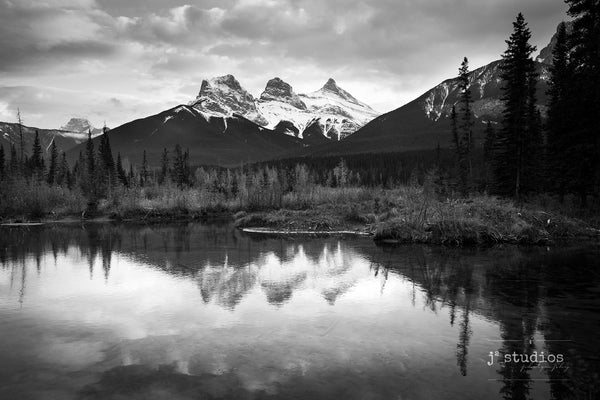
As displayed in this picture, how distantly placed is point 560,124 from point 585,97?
21.9 ft

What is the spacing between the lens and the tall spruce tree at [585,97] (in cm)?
2528

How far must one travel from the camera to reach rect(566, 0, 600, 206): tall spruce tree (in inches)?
995

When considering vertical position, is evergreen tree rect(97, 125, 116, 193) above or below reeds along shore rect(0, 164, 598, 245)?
above

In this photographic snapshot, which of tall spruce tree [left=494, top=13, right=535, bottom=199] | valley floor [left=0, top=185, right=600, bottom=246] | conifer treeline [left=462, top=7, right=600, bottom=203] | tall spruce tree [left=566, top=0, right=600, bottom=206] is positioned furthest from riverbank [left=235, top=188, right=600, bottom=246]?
tall spruce tree [left=494, top=13, right=535, bottom=199]

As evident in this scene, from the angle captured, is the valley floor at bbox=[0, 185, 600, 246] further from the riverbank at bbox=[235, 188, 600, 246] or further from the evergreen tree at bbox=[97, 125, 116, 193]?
the evergreen tree at bbox=[97, 125, 116, 193]

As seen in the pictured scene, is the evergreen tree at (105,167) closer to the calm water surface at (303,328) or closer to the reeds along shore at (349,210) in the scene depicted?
the reeds along shore at (349,210)

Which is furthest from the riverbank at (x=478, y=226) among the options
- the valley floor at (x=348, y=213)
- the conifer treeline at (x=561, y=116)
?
the conifer treeline at (x=561, y=116)

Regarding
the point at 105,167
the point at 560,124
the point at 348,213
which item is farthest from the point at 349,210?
the point at 105,167

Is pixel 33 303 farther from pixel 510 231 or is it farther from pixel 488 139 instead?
pixel 488 139

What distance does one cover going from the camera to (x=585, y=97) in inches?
1054

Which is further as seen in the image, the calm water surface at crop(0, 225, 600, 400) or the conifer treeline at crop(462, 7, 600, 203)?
the conifer treeline at crop(462, 7, 600, 203)

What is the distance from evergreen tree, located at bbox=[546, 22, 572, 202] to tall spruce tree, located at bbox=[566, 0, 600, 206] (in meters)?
1.26

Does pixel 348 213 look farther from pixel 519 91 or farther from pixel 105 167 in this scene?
pixel 105 167

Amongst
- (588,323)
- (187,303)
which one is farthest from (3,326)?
(588,323)
